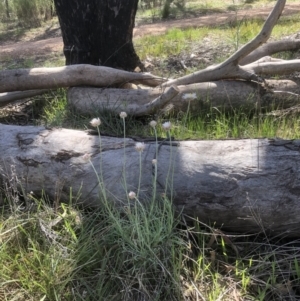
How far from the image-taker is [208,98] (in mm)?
3951

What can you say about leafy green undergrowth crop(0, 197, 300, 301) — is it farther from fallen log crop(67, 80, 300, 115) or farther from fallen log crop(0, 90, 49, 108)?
fallen log crop(0, 90, 49, 108)

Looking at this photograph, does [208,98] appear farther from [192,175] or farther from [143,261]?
[143,261]

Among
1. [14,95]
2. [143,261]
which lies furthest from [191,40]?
[143,261]

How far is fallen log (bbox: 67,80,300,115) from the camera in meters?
3.94

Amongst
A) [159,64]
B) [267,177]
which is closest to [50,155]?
[267,177]

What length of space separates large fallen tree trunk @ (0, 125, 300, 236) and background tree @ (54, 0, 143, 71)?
93.7 inches

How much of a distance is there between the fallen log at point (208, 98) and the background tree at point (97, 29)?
1.03 m

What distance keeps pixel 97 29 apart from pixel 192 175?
3009 mm

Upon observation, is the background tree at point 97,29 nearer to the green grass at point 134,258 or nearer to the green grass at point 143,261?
the green grass at point 134,258

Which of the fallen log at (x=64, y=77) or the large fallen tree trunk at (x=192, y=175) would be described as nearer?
the large fallen tree trunk at (x=192, y=175)

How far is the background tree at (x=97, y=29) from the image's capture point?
4816 millimetres

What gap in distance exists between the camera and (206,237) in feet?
7.50

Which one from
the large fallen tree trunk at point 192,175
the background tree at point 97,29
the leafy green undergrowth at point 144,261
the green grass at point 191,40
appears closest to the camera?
the leafy green undergrowth at point 144,261

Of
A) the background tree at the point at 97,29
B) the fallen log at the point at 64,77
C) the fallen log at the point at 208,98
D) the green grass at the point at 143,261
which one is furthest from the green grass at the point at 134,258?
the background tree at the point at 97,29
